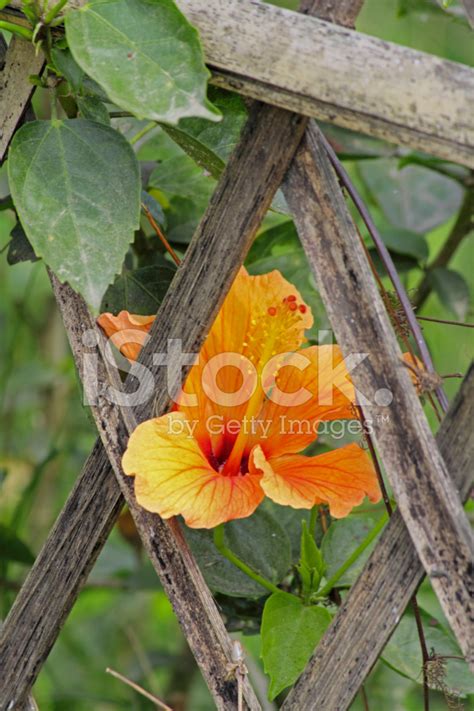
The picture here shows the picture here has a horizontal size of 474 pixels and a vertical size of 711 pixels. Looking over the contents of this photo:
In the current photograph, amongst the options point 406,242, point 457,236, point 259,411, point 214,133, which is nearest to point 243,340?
point 259,411

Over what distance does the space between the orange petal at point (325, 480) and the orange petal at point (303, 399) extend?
3 cm

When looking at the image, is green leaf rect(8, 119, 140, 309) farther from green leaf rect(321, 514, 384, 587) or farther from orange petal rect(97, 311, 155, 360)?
green leaf rect(321, 514, 384, 587)

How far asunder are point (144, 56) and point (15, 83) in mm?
179

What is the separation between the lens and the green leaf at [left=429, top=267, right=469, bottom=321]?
1158 mm

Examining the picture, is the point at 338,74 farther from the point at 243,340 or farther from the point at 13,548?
the point at 13,548

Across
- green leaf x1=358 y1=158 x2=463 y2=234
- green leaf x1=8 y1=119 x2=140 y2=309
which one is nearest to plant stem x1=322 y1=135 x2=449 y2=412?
green leaf x1=8 y1=119 x2=140 y2=309

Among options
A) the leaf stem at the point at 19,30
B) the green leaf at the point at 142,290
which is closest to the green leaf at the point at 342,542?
the green leaf at the point at 142,290

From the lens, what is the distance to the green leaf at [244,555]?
79 centimetres

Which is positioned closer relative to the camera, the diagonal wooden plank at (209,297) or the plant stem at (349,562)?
the diagonal wooden plank at (209,297)

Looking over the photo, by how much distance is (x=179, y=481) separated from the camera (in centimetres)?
63

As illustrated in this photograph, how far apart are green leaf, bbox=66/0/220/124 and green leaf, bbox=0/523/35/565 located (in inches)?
29.3

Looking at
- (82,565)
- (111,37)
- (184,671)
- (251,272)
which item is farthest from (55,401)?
(111,37)

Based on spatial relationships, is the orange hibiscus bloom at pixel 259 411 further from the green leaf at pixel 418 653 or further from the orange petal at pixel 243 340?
the green leaf at pixel 418 653

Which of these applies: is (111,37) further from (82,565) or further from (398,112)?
(82,565)
